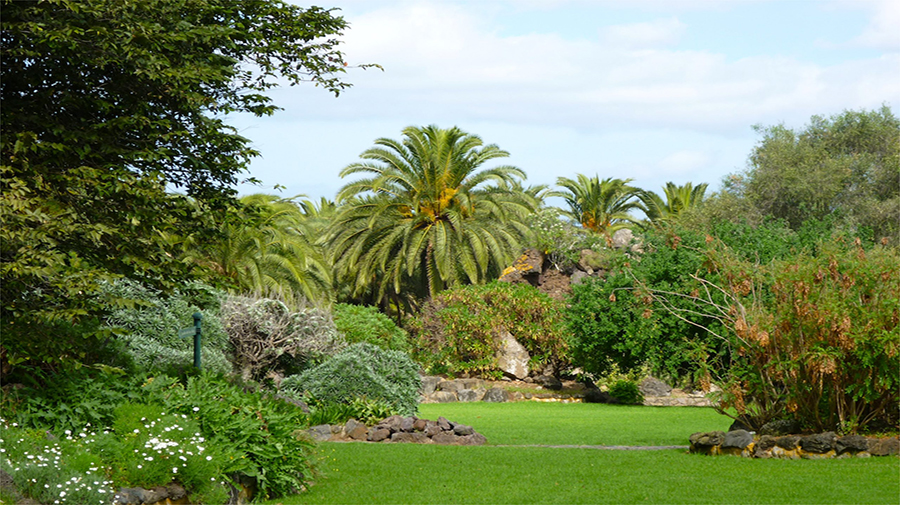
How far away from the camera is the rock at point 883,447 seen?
11.4 metres

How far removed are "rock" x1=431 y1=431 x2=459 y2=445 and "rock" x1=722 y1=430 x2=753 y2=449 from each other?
3921 mm

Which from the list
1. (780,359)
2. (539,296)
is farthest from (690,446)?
(539,296)

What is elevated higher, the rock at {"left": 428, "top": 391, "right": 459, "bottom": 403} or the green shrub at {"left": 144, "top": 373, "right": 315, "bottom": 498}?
the green shrub at {"left": 144, "top": 373, "right": 315, "bottom": 498}

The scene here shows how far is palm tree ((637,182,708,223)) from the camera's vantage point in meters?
41.1

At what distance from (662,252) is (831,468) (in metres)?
12.7

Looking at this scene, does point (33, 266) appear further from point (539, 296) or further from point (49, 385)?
point (539, 296)

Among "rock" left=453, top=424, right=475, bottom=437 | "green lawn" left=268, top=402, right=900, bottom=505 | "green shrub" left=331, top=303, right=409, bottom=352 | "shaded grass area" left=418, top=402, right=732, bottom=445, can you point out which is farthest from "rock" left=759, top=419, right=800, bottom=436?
"green shrub" left=331, top=303, right=409, bottom=352

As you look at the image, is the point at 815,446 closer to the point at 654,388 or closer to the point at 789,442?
the point at 789,442

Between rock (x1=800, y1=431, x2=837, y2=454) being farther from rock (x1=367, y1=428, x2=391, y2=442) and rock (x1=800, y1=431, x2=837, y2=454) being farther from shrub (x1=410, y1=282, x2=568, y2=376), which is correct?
shrub (x1=410, y1=282, x2=568, y2=376)

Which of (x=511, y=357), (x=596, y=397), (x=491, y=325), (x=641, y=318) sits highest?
(x=641, y=318)

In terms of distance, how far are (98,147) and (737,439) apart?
8919 millimetres

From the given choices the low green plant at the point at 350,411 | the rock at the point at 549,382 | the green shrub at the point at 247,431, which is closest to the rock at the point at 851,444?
the green shrub at the point at 247,431

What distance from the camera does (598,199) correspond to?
40.1 m

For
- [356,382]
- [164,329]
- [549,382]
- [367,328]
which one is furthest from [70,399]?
[549,382]
